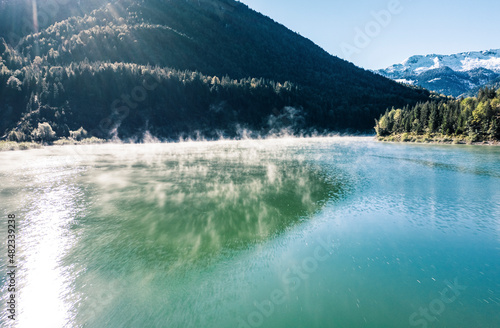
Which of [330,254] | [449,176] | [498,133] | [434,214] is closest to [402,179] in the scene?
[449,176]

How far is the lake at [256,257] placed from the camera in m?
11.3

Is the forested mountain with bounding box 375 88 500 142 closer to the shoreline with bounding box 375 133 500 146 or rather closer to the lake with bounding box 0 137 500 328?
the shoreline with bounding box 375 133 500 146

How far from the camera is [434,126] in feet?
372

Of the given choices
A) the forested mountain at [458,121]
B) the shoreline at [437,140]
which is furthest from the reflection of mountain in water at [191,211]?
the forested mountain at [458,121]

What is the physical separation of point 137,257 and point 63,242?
642cm

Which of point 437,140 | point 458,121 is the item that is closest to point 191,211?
point 437,140

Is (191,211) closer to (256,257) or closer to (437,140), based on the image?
(256,257)

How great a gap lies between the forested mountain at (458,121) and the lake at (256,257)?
8418 cm

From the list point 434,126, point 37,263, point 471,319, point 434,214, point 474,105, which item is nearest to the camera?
point 471,319

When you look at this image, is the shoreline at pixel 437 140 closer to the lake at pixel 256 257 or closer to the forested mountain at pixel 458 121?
the forested mountain at pixel 458 121

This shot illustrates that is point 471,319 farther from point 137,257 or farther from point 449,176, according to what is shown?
point 449,176

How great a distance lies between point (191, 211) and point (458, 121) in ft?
387

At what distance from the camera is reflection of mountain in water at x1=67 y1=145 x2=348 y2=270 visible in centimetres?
1738

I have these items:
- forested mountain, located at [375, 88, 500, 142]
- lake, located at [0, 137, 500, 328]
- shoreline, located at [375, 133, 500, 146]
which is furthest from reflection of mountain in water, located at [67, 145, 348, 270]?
forested mountain, located at [375, 88, 500, 142]
